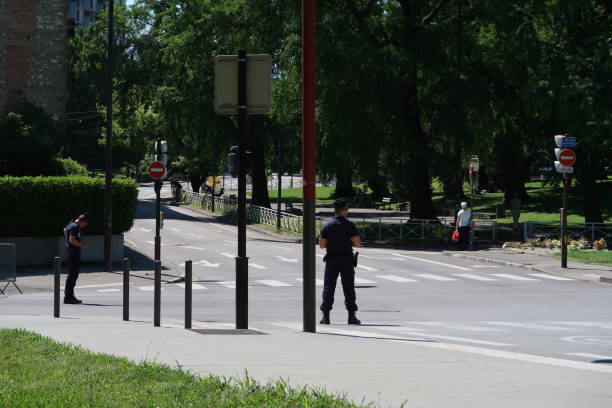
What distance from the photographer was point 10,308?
1856 centimetres

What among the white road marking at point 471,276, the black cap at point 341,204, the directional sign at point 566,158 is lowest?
the white road marking at point 471,276

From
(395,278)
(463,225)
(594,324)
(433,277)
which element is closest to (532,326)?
(594,324)

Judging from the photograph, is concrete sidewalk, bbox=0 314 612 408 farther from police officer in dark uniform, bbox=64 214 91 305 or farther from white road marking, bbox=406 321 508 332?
police officer in dark uniform, bbox=64 214 91 305

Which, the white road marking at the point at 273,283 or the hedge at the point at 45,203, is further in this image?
the hedge at the point at 45,203

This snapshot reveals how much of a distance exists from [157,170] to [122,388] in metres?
21.5

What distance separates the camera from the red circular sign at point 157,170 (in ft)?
93.2

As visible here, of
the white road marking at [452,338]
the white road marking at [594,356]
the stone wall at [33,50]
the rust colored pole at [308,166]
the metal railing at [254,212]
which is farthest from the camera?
the stone wall at [33,50]

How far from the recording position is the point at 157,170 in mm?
28750

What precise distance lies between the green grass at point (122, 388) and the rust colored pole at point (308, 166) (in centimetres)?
377

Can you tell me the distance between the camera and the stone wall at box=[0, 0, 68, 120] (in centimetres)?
6519

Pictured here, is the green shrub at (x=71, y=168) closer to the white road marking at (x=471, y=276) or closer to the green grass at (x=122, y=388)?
the white road marking at (x=471, y=276)

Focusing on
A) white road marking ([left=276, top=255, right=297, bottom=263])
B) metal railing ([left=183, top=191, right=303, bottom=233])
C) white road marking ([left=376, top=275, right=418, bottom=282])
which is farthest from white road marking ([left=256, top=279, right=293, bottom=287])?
metal railing ([left=183, top=191, right=303, bottom=233])

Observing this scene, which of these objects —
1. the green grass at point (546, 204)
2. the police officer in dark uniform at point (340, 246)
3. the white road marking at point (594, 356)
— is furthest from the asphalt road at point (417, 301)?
the green grass at point (546, 204)

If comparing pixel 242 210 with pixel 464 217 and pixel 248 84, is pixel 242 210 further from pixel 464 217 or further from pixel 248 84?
pixel 464 217
